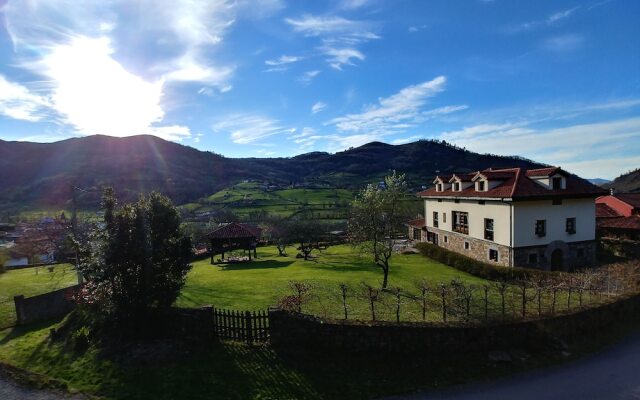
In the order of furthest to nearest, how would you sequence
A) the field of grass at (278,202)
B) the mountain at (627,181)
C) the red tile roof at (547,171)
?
the mountain at (627,181)
the field of grass at (278,202)
the red tile roof at (547,171)

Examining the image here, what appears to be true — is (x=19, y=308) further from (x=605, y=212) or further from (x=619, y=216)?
(x=605, y=212)

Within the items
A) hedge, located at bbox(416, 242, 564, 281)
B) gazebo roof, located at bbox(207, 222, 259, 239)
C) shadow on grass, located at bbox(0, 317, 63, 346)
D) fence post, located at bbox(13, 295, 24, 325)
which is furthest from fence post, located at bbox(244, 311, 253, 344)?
gazebo roof, located at bbox(207, 222, 259, 239)

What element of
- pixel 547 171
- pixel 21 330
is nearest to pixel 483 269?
pixel 547 171

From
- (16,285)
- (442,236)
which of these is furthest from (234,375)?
(442,236)

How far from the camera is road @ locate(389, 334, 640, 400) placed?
38.0 feet

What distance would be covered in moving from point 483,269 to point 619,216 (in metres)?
25.8

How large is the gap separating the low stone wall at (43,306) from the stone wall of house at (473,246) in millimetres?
30702

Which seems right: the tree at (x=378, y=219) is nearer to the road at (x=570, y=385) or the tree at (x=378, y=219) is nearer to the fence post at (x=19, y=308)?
the road at (x=570, y=385)

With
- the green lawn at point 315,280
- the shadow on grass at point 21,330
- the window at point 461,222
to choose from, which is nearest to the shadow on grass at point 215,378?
the green lawn at point 315,280

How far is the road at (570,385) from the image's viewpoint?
11.6m

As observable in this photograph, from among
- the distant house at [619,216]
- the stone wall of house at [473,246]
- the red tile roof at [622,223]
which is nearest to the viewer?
the stone wall of house at [473,246]

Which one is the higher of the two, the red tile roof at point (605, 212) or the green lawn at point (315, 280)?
the red tile roof at point (605, 212)

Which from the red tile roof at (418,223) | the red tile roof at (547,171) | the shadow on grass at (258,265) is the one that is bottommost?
the shadow on grass at (258,265)

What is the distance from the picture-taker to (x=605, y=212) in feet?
148
